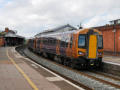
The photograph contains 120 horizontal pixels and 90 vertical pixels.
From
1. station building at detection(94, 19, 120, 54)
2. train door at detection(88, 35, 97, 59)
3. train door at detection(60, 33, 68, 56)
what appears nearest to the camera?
train door at detection(88, 35, 97, 59)

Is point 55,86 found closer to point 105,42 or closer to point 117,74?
point 117,74

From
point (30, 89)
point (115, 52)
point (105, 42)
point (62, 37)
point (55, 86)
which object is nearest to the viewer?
point (30, 89)

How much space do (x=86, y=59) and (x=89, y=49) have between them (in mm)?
737

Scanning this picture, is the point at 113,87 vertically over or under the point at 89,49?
under

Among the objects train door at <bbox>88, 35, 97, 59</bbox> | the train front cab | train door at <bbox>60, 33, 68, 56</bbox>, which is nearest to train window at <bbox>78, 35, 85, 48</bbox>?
the train front cab

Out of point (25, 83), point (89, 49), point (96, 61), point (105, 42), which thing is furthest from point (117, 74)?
point (105, 42)

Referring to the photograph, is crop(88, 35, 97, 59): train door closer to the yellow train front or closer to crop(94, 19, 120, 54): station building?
the yellow train front

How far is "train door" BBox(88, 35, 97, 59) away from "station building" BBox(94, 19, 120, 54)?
27.3 ft

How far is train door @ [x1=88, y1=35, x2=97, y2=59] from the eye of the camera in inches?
492

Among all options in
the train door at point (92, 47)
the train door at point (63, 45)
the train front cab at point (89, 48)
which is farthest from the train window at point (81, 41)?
the train door at point (63, 45)

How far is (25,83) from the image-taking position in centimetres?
784

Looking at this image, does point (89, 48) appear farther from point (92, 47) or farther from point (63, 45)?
point (63, 45)

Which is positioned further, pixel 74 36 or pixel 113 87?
pixel 74 36

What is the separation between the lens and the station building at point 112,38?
20203 mm
